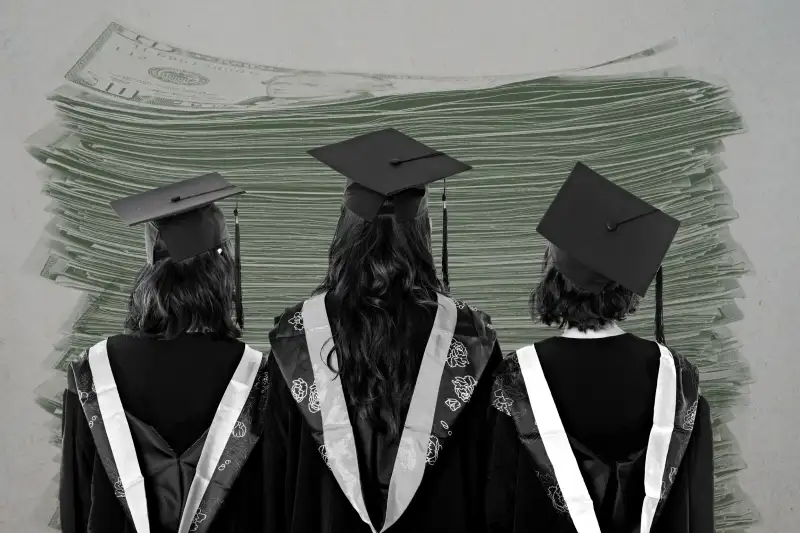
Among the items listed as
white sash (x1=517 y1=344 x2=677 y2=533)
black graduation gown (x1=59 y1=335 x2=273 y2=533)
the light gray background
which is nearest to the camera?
white sash (x1=517 y1=344 x2=677 y2=533)

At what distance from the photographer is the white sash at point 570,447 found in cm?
171

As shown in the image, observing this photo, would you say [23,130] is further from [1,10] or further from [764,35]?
[764,35]

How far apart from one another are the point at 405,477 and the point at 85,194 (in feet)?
5.48

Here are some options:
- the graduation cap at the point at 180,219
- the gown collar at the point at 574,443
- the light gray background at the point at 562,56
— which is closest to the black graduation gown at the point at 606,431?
the gown collar at the point at 574,443

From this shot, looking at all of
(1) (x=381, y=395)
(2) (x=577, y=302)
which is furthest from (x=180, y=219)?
(2) (x=577, y=302)

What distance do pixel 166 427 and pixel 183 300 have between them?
0.28m

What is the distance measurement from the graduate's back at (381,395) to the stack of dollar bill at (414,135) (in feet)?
3.14

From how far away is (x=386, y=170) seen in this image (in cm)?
190

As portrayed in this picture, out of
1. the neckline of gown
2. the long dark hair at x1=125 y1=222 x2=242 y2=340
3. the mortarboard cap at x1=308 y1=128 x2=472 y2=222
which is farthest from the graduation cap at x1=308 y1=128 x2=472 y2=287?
the neckline of gown

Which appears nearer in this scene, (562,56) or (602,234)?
(602,234)

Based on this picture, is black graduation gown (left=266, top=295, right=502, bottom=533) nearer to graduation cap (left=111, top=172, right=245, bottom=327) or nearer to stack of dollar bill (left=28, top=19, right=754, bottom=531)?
graduation cap (left=111, top=172, right=245, bottom=327)

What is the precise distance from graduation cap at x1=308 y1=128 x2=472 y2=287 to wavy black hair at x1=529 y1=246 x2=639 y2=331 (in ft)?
1.02

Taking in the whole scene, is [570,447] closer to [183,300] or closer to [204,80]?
[183,300]

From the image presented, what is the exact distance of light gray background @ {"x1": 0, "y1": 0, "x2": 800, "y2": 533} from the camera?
2.73m
